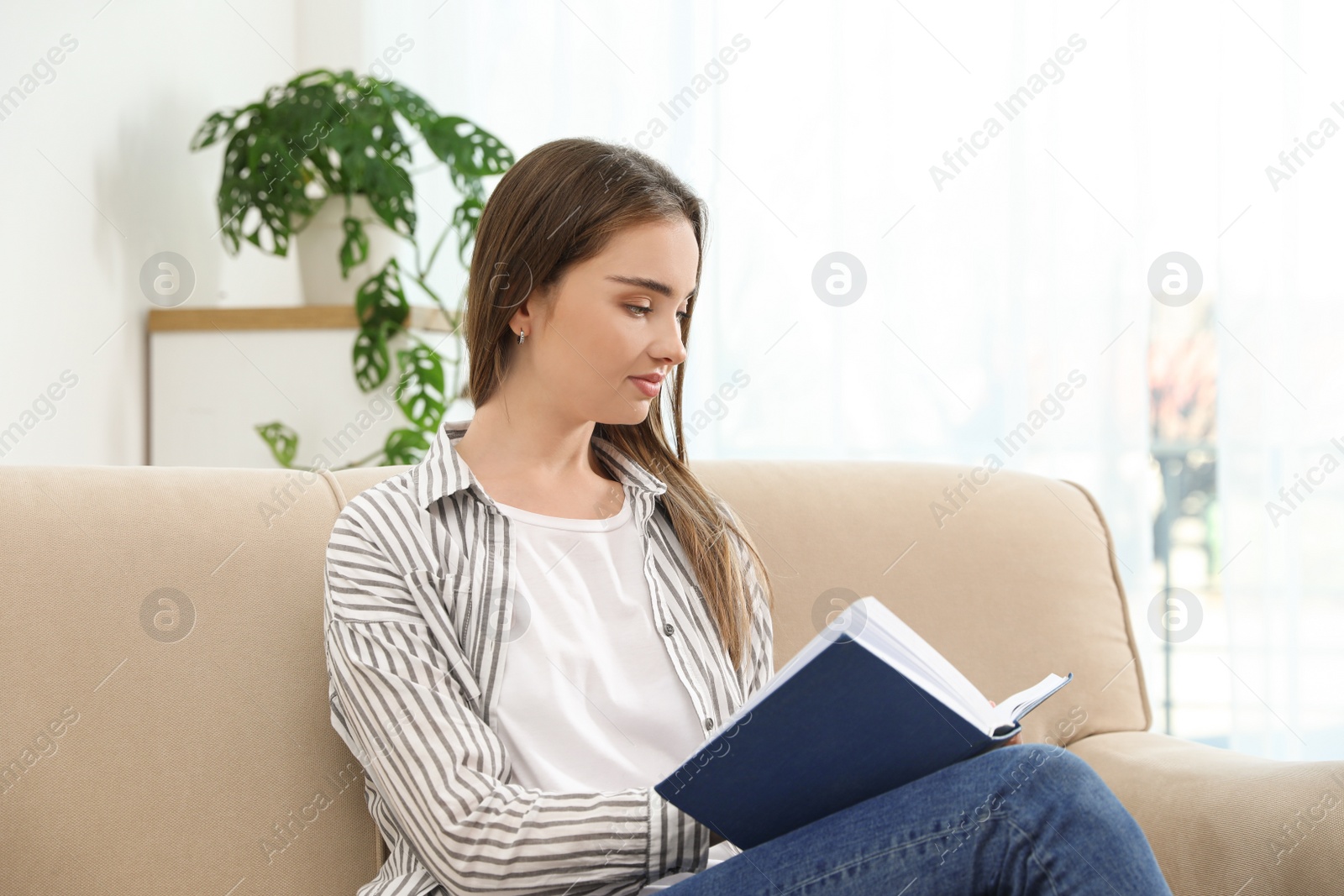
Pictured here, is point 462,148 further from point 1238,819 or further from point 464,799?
point 1238,819

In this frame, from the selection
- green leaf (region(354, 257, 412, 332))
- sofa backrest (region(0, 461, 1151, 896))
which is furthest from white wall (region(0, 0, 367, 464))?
sofa backrest (region(0, 461, 1151, 896))

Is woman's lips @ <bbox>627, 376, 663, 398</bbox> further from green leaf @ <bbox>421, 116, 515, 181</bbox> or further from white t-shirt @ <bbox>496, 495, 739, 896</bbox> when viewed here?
green leaf @ <bbox>421, 116, 515, 181</bbox>

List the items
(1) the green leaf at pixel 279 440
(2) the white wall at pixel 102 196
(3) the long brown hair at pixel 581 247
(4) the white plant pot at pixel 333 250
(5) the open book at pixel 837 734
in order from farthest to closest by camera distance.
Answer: (4) the white plant pot at pixel 333 250, (1) the green leaf at pixel 279 440, (2) the white wall at pixel 102 196, (3) the long brown hair at pixel 581 247, (5) the open book at pixel 837 734

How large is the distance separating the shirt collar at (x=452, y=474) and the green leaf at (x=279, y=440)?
90 centimetres

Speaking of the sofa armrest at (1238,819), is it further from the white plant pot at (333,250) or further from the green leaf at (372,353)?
the white plant pot at (333,250)

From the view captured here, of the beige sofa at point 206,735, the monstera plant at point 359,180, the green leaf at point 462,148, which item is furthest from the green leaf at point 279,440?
the beige sofa at point 206,735

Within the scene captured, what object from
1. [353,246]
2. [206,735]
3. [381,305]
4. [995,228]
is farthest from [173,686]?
[995,228]

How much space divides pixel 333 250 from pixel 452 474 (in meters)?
1.22

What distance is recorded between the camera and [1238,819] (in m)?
1.16

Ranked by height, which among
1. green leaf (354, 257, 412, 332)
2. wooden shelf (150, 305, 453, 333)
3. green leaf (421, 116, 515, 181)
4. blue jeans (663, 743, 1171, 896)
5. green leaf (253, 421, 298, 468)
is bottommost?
blue jeans (663, 743, 1171, 896)

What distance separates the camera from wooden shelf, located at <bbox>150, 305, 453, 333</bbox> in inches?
82.2

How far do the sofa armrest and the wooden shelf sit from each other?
1512 millimetres

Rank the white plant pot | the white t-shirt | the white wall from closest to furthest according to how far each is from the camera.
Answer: the white t-shirt, the white wall, the white plant pot

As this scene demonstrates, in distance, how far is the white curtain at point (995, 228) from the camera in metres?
2.20
